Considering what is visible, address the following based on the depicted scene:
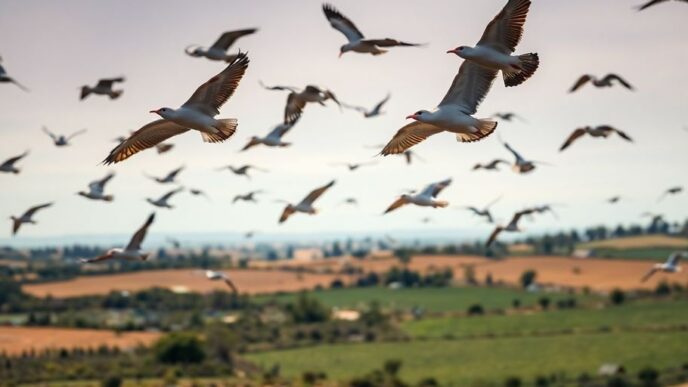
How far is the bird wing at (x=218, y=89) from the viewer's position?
16.8 meters

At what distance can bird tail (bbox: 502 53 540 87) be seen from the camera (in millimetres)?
17094

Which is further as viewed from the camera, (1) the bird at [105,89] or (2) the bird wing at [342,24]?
(1) the bird at [105,89]

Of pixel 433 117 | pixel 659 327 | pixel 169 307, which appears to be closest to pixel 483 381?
pixel 659 327

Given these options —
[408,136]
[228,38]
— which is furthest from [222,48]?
[408,136]

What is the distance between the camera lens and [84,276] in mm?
151750

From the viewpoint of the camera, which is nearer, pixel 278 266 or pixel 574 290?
pixel 574 290

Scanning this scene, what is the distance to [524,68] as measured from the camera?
17109mm

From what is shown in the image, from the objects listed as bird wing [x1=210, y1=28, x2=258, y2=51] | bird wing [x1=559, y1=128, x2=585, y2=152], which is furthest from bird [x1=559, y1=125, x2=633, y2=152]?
bird wing [x1=210, y1=28, x2=258, y2=51]

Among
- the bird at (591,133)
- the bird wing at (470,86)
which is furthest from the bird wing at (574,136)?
the bird wing at (470,86)

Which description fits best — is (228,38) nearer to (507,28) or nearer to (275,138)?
(275,138)

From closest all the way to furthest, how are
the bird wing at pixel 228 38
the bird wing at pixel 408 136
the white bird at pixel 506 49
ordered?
the white bird at pixel 506 49
the bird wing at pixel 408 136
the bird wing at pixel 228 38

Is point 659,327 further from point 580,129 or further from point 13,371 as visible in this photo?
point 580,129

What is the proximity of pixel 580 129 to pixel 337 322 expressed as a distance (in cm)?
9192

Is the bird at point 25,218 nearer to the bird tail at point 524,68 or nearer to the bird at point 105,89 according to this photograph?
the bird at point 105,89
